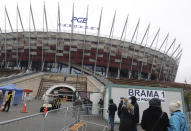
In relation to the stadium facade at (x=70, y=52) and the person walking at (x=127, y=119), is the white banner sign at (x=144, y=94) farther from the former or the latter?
the stadium facade at (x=70, y=52)

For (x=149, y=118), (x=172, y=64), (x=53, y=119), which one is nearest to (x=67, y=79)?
(x=53, y=119)

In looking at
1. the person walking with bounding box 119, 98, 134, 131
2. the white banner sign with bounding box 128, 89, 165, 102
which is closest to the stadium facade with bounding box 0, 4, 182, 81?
the white banner sign with bounding box 128, 89, 165, 102

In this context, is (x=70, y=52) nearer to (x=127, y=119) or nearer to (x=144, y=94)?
(x=144, y=94)

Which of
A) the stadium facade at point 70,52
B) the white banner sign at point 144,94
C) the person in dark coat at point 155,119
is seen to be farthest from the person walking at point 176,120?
the stadium facade at point 70,52

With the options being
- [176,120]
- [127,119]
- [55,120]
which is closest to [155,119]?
[176,120]

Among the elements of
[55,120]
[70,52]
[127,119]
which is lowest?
[55,120]

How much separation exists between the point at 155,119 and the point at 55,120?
3.73 metres

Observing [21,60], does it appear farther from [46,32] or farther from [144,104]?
[144,104]

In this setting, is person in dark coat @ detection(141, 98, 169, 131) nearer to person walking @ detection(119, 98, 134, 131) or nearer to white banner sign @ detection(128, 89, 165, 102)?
person walking @ detection(119, 98, 134, 131)

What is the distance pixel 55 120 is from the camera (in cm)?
566

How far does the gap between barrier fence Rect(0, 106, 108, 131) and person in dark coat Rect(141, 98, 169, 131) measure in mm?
2919

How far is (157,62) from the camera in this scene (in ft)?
164

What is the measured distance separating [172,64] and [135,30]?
954 inches

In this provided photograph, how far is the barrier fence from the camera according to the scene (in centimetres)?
333
